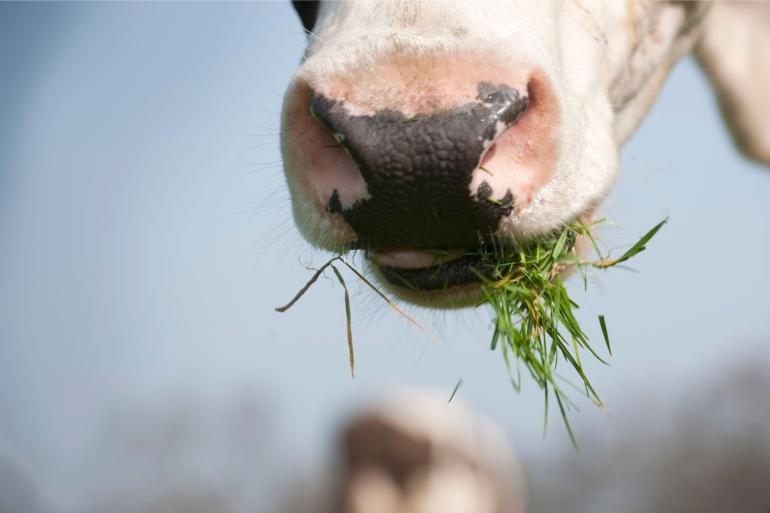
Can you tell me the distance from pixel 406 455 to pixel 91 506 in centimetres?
2306

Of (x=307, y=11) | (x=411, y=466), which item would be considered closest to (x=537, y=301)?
(x=307, y=11)

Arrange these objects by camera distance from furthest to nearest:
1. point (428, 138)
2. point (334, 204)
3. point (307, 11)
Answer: point (307, 11), point (334, 204), point (428, 138)

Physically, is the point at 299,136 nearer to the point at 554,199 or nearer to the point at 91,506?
the point at 554,199

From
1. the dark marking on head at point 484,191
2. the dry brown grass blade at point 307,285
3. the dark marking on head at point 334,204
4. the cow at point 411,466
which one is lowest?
the cow at point 411,466

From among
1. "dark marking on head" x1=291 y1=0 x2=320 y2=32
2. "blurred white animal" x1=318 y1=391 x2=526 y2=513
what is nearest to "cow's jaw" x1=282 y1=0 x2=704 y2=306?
"dark marking on head" x1=291 y1=0 x2=320 y2=32

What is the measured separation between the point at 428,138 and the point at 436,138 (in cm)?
2

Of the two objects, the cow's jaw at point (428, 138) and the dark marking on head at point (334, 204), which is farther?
the dark marking on head at point (334, 204)

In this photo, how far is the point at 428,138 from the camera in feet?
6.18

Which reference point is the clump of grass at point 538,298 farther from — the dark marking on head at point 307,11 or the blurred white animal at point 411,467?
the blurred white animal at point 411,467

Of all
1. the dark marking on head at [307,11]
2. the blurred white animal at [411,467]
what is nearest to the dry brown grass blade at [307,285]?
the dark marking on head at [307,11]

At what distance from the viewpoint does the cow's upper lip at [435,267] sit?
2.15 meters

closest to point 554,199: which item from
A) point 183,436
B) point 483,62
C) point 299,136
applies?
point 483,62

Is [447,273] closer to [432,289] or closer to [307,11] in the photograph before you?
[432,289]

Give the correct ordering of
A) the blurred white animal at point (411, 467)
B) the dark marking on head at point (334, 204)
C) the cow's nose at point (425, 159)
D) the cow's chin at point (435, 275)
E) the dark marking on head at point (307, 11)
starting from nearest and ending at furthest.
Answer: the cow's nose at point (425, 159) → the dark marking on head at point (334, 204) → the cow's chin at point (435, 275) → the dark marking on head at point (307, 11) → the blurred white animal at point (411, 467)
